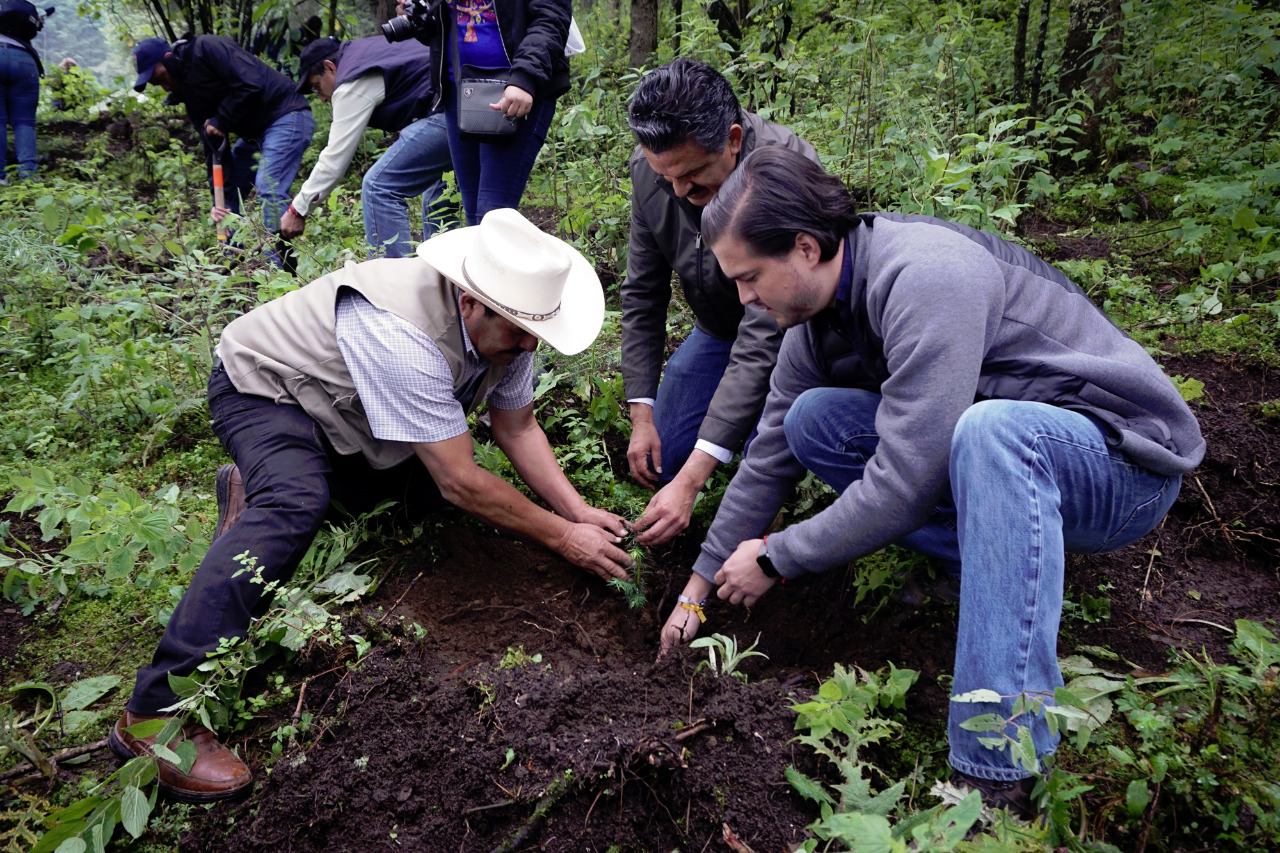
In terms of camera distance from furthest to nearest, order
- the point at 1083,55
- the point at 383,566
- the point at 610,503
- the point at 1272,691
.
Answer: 1. the point at 1083,55
2. the point at 610,503
3. the point at 383,566
4. the point at 1272,691

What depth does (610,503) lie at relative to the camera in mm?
3148

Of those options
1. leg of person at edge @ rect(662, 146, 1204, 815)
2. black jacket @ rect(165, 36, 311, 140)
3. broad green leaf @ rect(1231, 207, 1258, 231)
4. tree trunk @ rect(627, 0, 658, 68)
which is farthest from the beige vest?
tree trunk @ rect(627, 0, 658, 68)

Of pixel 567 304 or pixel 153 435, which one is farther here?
pixel 153 435

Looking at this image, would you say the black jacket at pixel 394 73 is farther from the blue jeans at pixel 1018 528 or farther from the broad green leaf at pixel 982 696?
the broad green leaf at pixel 982 696

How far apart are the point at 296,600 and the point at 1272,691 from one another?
247 centimetres

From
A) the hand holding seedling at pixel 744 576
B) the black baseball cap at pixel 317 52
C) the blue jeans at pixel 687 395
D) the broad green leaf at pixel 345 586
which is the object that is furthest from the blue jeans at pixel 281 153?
the hand holding seedling at pixel 744 576

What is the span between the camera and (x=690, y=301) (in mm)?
3275

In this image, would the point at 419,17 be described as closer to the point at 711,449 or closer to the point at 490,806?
the point at 711,449

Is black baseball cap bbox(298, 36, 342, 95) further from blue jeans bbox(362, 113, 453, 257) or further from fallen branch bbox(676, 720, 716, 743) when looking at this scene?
fallen branch bbox(676, 720, 716, 743)

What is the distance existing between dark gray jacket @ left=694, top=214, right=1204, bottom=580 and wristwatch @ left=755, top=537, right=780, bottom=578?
58mm

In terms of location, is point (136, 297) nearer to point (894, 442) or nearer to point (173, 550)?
point (173, 550)

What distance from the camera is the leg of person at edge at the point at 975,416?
1631 mm

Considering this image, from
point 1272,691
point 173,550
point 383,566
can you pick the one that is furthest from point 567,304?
point 1272,691

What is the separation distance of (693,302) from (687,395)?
381 mm
